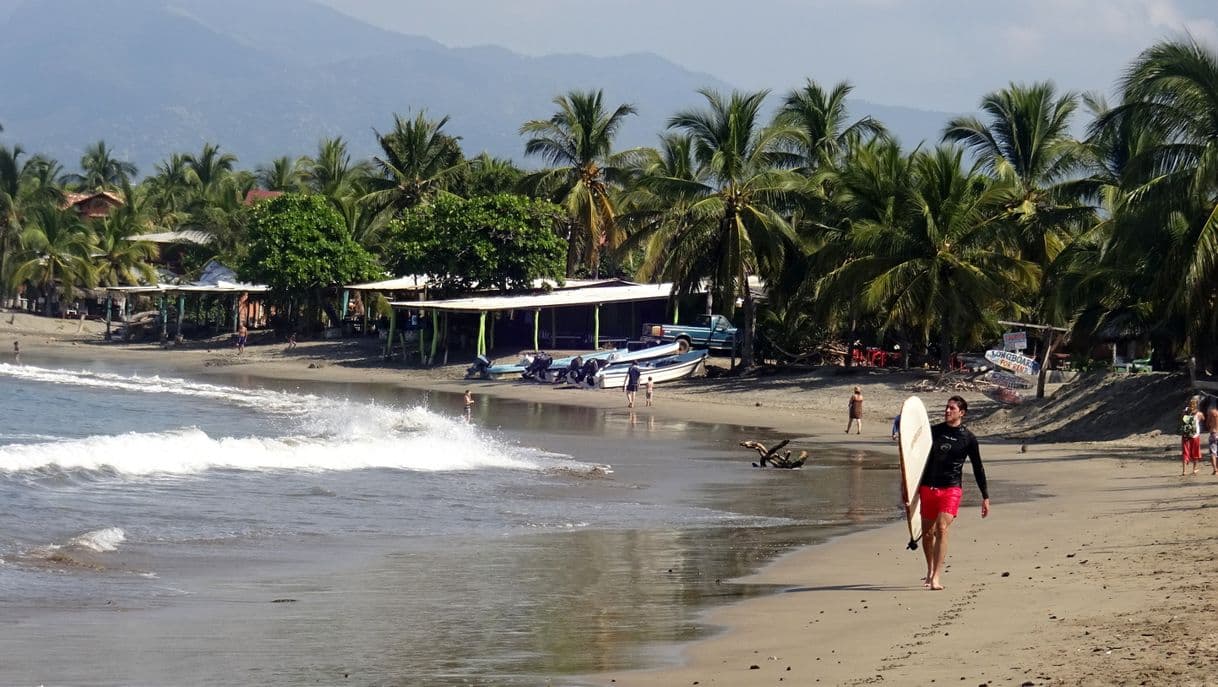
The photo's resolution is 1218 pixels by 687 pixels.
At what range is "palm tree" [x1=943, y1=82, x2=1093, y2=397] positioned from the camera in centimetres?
3616

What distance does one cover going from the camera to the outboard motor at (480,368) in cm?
4434

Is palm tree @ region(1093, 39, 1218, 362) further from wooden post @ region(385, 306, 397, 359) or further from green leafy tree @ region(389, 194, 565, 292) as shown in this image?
wooden post @ region(385, 306, 397, 359)

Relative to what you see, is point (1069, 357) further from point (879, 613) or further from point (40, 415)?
point (879, 613)

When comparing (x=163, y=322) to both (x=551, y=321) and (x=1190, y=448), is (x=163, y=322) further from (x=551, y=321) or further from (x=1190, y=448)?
(x=1190, y=448)

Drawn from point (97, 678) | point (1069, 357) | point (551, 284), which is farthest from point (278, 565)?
point (551, 284)

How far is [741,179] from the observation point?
40.3 metres

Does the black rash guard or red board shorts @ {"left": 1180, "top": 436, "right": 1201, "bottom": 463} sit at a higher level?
the black rash guard

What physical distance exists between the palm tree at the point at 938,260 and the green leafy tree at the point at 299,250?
25391 mm

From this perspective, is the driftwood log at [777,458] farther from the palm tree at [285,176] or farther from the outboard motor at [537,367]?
the palm tree at [285,176]

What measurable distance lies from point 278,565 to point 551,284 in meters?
38.9

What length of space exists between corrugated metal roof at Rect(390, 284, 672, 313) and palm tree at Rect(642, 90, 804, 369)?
3.97 metres

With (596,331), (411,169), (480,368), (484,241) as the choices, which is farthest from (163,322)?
(596,331)

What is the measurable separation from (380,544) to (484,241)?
117 ft

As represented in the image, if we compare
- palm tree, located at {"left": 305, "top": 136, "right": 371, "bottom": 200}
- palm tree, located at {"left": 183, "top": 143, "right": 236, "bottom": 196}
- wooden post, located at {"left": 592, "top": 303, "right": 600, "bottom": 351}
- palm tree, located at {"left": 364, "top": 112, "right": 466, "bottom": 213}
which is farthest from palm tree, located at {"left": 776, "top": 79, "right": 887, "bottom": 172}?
palm tree, located at {"left": 183, "top": 143, "right": 236, "bottom": 196}
